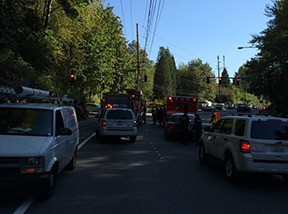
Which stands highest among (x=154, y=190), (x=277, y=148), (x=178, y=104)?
(x=178, y=104)

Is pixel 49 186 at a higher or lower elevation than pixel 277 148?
lower

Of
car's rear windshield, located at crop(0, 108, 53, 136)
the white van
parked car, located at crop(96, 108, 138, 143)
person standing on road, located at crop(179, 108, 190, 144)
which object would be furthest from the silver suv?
parked car, located at crop(96, 108, 138, 143)

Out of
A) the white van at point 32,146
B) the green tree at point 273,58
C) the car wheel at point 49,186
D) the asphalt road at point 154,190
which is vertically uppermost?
the green tree at point 273,58

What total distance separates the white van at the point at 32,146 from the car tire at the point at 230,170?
3888 millimetres

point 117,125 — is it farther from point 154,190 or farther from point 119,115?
point 154,190

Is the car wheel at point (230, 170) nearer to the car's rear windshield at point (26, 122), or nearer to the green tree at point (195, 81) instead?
the car's rear windshield at point (26, 122)

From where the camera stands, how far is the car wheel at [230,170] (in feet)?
30.6

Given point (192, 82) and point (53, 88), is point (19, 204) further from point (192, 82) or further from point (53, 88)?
point (192, 82)

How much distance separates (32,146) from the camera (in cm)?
715

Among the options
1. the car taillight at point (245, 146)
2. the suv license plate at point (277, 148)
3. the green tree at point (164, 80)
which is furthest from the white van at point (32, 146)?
the green tree at point (164, 80)

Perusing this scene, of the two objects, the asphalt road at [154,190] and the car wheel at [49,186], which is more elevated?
the car wheel at [49,186]

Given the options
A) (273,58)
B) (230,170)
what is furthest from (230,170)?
(273,58)

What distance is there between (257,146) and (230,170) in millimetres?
1064

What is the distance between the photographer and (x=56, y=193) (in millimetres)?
8039
